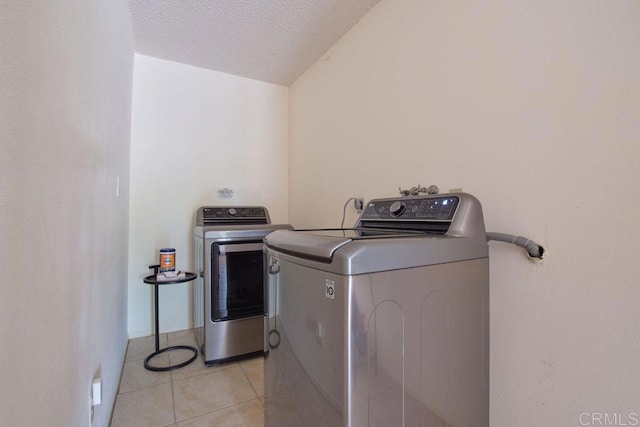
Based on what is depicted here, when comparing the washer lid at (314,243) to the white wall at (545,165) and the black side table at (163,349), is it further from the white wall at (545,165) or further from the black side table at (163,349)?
the black side table at (163,349)

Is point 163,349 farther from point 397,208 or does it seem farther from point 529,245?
point 529,245

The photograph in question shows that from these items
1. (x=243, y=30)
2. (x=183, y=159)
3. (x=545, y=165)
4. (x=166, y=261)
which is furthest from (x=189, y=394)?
(x=243, y=30)

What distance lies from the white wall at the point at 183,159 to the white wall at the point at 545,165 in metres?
1.82

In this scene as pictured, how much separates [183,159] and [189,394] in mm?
1920

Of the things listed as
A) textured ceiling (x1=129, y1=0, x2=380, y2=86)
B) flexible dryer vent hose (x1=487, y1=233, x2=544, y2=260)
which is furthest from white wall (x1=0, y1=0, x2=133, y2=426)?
flexible dryer vent hose (x1=487, y1=233, x2=544, y2=260)

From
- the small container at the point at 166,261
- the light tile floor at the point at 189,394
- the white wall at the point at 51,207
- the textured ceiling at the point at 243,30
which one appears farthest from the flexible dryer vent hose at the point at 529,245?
the small container at the point at 166,261

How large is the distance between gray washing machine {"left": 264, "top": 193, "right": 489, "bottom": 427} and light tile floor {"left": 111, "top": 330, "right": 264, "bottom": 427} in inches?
25.2

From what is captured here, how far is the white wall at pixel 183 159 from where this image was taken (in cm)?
260

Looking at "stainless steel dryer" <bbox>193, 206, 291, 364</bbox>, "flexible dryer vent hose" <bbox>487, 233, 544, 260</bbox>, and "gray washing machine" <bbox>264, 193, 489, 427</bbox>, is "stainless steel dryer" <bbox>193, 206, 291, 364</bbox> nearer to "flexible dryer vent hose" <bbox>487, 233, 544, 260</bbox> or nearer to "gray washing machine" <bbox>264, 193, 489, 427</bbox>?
"gray washing machine" <bbox>264, 193, 489, 427</bbox>

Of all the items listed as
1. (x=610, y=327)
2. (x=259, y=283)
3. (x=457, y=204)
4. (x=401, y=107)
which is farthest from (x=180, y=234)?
(x=610, y=327)

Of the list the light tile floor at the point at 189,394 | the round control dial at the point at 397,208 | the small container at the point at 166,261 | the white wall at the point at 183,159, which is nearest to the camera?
the round control dial at the point at 397,208

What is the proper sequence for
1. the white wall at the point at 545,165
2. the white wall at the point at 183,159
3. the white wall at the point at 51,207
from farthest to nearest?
the white wall at the point at 183,159, the white wall at the point at 545,165, the white wall at the point at 51,207

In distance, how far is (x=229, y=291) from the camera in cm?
223

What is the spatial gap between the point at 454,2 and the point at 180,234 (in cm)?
262
